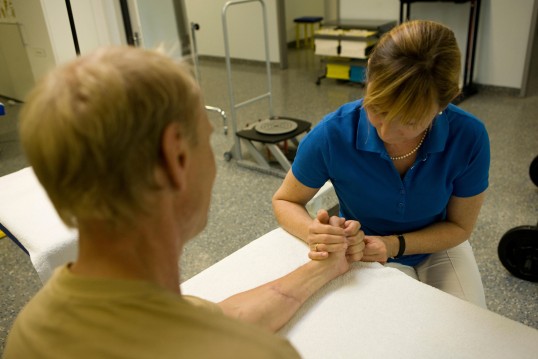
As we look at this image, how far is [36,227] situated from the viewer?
1.49 metres

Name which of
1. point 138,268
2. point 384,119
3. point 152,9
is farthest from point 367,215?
point 152,9

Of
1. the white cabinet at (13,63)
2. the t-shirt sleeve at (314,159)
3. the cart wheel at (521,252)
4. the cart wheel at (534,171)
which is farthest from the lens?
the white cabinet at (13,63)

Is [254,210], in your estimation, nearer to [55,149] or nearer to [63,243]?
[63,243]

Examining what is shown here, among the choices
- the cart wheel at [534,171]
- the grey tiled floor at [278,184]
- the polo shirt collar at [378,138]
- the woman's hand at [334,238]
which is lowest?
the grey tiled floor at [278,184]

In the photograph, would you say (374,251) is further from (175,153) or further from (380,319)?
(175,153)

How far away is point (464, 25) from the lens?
4.34 m

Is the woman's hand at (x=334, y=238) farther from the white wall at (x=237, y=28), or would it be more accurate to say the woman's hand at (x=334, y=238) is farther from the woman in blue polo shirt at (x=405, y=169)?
the white wall at (x=237, y=28)

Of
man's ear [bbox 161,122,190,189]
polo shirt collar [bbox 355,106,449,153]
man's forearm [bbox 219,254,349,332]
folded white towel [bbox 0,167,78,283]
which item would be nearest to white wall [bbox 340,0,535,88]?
polo shirt collar [bbox 355,106,449,153]

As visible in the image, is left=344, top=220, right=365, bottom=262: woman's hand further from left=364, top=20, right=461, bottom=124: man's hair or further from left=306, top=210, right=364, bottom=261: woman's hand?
left=364, top=20, right=461, bottom=124: man's hair

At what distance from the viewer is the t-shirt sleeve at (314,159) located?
126cm

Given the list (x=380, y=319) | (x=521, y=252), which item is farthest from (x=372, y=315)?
(x=521, y=252)

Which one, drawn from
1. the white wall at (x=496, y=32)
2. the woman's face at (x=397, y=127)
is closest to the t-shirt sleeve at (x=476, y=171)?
the woman's face at (x=397, y=127)

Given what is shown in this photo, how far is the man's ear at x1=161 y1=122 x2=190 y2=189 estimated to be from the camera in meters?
0.52

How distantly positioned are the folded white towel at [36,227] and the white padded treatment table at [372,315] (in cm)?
39
